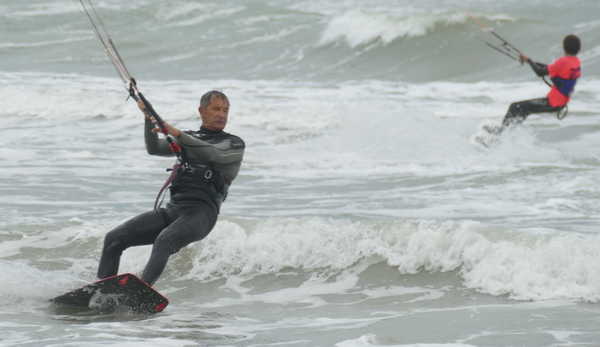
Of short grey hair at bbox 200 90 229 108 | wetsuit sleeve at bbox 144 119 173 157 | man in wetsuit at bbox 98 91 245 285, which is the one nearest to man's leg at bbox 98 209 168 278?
man in wetsuit at bbox 98 91 245 285

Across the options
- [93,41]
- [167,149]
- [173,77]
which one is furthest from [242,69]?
[167,149]

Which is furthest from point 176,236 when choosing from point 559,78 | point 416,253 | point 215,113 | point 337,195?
point 559,78

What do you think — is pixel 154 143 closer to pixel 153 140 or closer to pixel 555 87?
pixel 153 140

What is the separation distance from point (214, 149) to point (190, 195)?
0.39m

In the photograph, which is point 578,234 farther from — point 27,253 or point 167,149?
point 27,253

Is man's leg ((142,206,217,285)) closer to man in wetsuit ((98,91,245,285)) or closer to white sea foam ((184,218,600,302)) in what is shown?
man in wetsuit ((98,91,245,285))

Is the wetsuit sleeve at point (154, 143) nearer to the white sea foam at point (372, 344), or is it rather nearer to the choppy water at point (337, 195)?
the choppy water at point (337, 195)

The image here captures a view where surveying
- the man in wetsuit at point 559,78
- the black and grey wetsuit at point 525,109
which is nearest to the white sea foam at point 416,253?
the man in wetsuit at point 559,78

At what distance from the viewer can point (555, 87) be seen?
13664 mm

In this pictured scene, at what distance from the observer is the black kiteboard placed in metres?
6.37

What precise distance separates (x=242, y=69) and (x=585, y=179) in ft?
49.6

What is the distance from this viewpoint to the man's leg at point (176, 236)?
634 centimetres

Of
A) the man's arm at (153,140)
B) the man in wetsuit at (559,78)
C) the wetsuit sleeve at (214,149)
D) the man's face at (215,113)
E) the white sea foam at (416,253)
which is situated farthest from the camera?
the man in wetsuit at (559,78)

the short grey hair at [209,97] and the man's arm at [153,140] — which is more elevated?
the short grey hair at [209,97]
